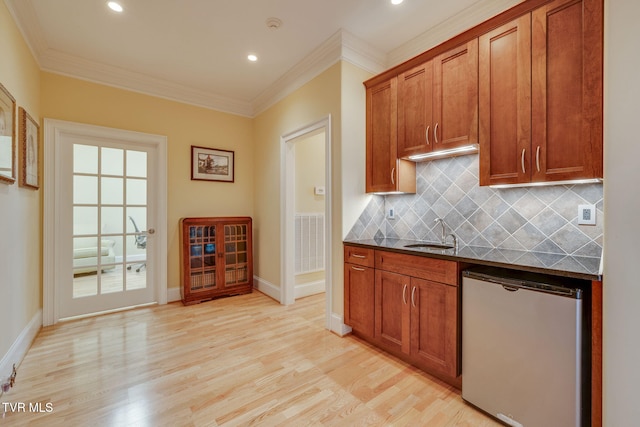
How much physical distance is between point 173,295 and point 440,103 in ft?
12.3

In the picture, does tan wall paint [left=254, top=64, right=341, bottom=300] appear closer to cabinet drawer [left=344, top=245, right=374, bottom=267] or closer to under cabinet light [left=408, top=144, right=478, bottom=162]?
cabinet drawer [left=344, top=245, right=374, bottom=267]

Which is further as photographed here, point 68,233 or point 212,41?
point 68,233

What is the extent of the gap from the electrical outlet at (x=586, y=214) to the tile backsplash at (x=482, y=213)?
0.06ft

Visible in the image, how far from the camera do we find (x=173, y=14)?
232 centimetres

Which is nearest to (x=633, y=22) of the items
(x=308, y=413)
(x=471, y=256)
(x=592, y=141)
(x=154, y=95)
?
(x=592, y=141)

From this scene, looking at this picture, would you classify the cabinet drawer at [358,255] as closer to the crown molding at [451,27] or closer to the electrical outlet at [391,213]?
the electrical outlet at [391,213]

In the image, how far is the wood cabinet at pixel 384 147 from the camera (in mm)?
2561

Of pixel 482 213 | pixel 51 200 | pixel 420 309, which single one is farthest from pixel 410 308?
pixel 51 200

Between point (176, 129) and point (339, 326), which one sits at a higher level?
point (176, 129)

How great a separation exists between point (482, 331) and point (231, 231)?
10.4 feet

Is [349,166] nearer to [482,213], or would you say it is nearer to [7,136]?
[482,213]

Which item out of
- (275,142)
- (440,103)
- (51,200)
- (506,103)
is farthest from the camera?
(275,142)

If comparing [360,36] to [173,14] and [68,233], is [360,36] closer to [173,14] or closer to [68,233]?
[173,14]

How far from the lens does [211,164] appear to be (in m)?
3.94
